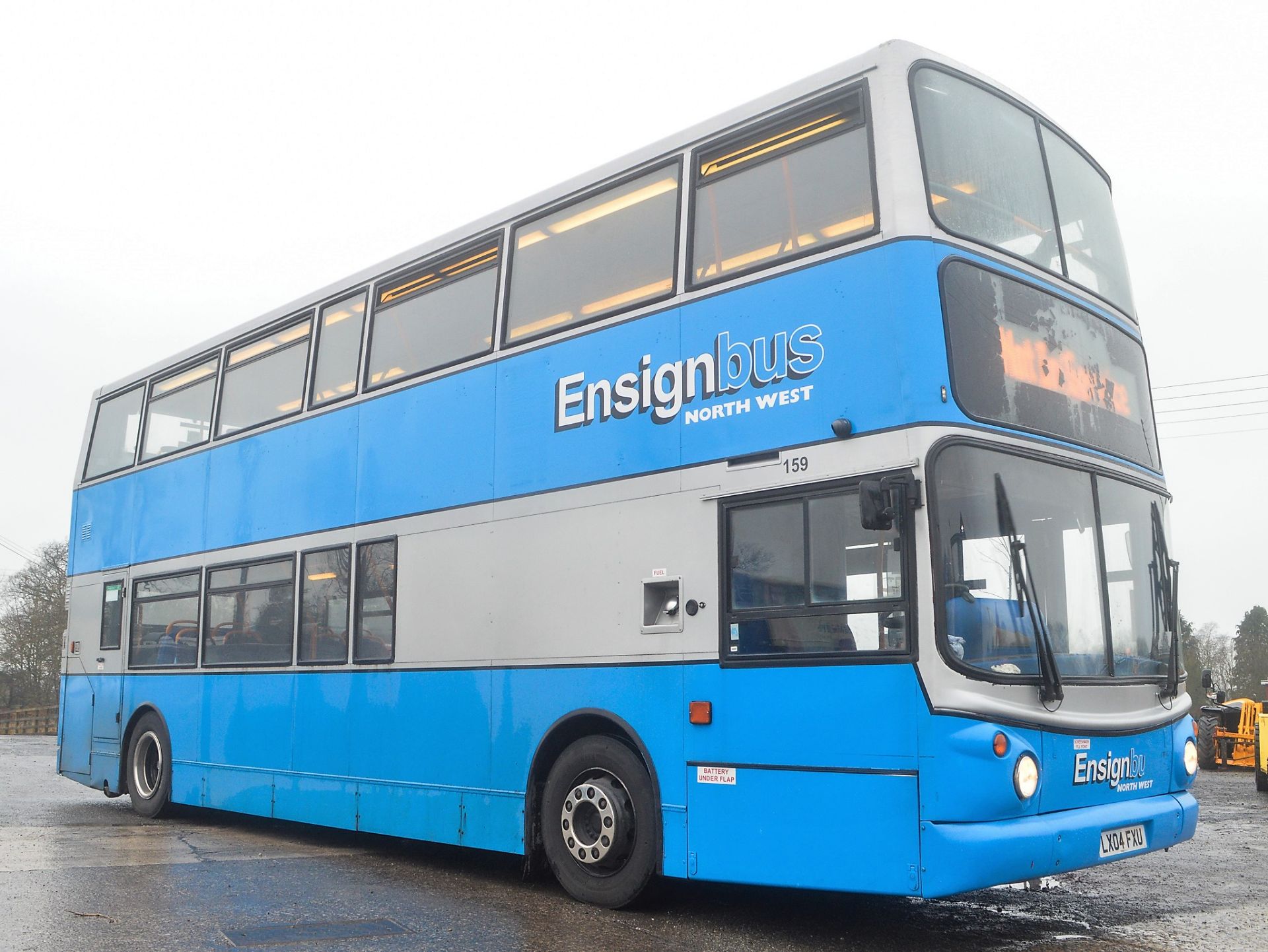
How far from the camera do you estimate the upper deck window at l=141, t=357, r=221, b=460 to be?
1324cm

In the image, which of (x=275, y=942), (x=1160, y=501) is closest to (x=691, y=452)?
(x=1160, y=501)

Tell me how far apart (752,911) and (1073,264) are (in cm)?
454

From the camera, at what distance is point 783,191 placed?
7.64m

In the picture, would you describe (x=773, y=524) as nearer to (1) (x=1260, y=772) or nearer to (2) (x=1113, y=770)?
(2) (x=1113, y=770)

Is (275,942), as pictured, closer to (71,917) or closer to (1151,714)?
(71,917)

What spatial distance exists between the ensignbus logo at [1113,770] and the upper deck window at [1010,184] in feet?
9.44

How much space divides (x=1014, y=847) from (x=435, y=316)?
6164 mm

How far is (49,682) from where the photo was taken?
57281 millimetres

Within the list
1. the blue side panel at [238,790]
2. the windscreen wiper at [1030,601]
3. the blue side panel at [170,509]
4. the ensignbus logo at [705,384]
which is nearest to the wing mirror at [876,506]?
the windscreen wiper at [1030,601]

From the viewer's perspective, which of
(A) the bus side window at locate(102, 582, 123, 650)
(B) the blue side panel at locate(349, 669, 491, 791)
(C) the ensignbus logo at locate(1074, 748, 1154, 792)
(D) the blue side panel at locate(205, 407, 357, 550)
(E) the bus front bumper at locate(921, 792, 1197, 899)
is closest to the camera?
(E) the bus front bumper at locate(921, 792, 1197, 899)

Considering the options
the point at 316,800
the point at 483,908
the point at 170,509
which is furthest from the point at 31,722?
the point at 483,908

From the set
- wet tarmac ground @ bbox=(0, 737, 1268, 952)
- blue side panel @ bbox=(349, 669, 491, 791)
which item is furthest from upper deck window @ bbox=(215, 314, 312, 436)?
wet tarmac ground @ bbox=(0, 737, 1268, 952)

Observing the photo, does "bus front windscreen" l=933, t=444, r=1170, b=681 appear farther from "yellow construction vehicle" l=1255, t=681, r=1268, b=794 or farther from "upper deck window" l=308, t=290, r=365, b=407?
"yellow construction vehicle" l=1255, t=681, r=1268, b=794

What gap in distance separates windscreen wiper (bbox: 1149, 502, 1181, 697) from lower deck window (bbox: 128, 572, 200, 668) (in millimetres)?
9280
